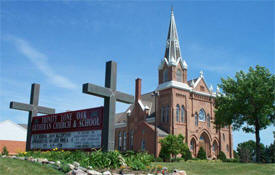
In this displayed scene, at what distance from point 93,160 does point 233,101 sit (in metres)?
21.2

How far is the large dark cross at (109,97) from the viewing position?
39.0 feet

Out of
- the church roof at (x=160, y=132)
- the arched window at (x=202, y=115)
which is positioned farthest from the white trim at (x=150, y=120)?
the arched window at (x=202, y=115)

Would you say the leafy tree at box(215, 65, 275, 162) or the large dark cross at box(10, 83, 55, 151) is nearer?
the large dark cross at box(10, 83, 55, 151)

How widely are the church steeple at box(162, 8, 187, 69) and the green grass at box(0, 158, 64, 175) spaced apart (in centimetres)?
3307

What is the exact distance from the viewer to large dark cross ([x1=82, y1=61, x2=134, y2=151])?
11875 millimetres

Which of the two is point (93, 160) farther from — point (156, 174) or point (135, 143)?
point (135, 143)

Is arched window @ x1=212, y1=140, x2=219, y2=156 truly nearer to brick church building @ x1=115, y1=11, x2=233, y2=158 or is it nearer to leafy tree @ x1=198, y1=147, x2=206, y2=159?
brick church building @ x1=115, y1=11, x2=233, y2=158

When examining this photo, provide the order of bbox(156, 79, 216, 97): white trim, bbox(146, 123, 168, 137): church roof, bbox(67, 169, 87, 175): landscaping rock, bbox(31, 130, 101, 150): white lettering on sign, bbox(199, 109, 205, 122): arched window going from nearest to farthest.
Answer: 1. bbox(67, 169, 87, 175): landscaping rock
2. bbox(31, 130, 101, 150): white lettering on sign
3. bbox(146, 123, 168, 137): church roof
4. bbox(156, 79, 216, 97): white trim
5. bbox(199, 109, 205, 122): arched window

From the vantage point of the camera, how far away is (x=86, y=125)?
13.3 m

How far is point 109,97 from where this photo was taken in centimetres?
1242

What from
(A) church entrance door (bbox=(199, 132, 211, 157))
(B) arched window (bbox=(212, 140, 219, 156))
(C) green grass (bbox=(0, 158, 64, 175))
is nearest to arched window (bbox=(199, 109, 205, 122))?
(A) church entrance door (bbox=(199, 132, 211, 157))

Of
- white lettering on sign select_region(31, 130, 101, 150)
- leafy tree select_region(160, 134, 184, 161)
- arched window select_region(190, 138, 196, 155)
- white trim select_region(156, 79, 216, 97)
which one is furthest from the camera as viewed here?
arched window select_region(190, 138, 196, 155)

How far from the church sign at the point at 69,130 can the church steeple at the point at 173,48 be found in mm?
27347

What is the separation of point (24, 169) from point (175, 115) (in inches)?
1200
